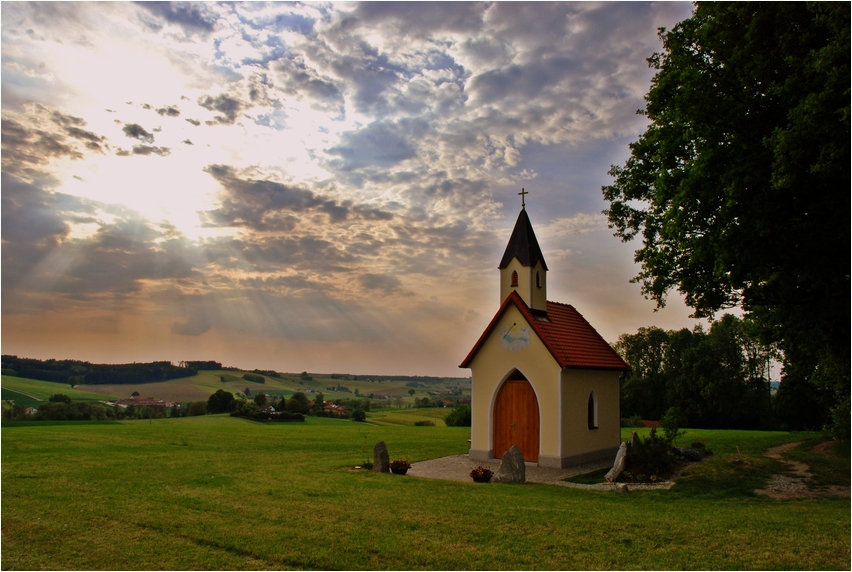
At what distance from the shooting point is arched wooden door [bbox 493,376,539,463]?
21.9m

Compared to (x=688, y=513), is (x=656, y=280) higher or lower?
higher

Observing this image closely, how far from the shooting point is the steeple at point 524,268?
23.2 metres

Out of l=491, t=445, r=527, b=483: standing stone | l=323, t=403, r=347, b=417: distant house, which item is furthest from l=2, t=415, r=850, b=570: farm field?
l=323, t=403, r=347, b=417: distant house

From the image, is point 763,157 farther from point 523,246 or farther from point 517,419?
point 517,419

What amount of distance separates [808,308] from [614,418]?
396 inches

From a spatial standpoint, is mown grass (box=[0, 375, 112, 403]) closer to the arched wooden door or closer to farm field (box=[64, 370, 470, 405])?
farm field (box=[64, 370, 470, 405])

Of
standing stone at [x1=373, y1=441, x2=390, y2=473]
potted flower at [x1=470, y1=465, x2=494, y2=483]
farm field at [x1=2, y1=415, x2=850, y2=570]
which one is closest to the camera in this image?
farm field at [x1=2, y1=415, x2=850, y2=570]

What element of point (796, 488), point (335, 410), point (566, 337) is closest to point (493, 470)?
point (566, 337)

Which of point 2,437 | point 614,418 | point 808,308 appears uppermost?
point 808,308

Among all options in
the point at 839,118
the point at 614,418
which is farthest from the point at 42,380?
the point at 839,118

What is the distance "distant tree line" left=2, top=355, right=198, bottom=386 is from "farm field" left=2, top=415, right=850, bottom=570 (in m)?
66.7

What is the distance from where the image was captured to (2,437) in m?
27.3

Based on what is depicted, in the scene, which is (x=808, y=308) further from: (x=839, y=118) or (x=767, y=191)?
(x=839, y=118)

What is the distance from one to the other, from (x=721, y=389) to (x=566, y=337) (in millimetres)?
41635
